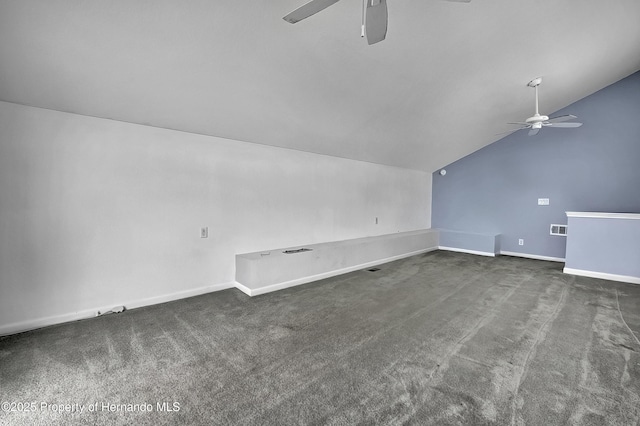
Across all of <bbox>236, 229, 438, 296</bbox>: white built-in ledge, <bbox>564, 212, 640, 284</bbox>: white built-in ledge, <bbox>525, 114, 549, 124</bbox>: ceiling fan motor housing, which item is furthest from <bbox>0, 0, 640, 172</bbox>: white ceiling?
<bbox>564, 212, 640, 284</bbox>: white built-in ledge

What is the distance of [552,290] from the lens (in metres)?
3.84

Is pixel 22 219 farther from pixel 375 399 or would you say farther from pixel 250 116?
pixel 375 399

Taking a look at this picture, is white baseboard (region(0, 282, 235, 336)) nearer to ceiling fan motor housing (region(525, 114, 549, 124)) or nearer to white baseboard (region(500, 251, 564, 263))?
ceiling fan motor housing (region(525, 114, 549, 124))

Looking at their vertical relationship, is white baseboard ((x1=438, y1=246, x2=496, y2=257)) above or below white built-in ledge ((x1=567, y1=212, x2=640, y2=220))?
below

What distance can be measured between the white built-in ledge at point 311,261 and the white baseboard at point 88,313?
545mm

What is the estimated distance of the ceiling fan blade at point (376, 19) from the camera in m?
1.52

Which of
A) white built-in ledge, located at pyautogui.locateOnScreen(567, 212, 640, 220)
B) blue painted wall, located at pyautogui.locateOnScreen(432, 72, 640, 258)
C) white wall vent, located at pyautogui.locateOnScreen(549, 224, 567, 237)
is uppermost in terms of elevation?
blue painted wall, located at pyautogui.locateOnScreen(432, 72, 640, 258)

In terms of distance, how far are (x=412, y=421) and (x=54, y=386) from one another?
223 cm

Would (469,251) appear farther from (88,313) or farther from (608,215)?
(88,313)

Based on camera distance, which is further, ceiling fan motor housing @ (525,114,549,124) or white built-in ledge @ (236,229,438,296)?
ceiling fan motor housing @ (525,114,549,124)

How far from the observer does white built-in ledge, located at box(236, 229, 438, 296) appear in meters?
3.51

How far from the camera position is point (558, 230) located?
5594 mm

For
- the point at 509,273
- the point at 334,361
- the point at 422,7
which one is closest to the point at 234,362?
the point at 334,361

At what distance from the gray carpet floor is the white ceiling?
216 cm
